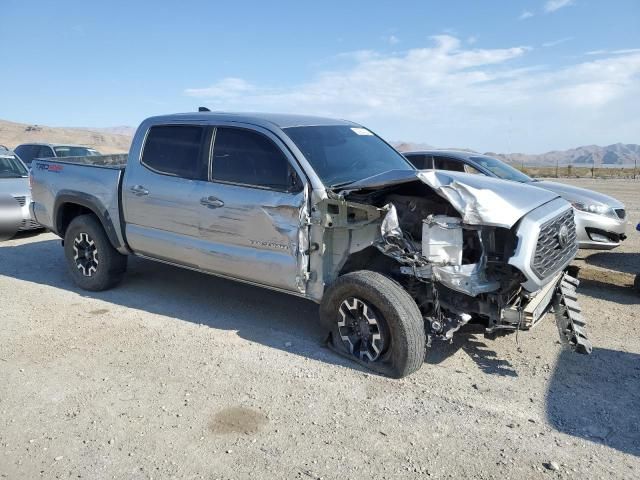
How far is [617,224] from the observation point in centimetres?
720

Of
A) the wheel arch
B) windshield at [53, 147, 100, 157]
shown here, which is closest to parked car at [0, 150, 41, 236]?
the wheel arch

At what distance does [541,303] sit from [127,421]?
10.4 feet

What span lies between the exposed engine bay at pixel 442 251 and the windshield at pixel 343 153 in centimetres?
43

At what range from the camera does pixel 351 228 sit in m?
4.27

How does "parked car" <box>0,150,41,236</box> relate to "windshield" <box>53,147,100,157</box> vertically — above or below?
below

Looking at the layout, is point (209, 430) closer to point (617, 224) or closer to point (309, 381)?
point (309, 381)

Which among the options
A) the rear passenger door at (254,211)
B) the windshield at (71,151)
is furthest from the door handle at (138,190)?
the windshield at (71,151)

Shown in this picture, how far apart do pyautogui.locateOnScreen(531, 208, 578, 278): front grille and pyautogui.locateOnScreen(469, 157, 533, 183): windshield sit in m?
3.62

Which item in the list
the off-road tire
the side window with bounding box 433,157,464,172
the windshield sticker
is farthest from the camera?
the side window with bounding box 433,157,464,172

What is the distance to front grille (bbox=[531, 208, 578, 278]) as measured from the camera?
386 cm

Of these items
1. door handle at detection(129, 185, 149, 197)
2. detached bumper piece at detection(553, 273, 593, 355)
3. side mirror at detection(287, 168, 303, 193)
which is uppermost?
side mirror at detection(287, 168, 303, 193)

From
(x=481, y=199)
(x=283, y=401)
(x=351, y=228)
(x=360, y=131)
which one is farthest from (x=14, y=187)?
(x=481, y=199)

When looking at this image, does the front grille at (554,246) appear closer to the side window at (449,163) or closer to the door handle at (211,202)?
the door handle at (211,202)

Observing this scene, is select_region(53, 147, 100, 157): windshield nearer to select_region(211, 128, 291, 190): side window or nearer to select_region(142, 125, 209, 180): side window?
select_region(142, 125, 209, 180): side window
